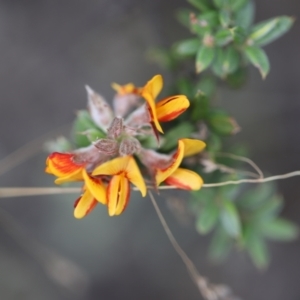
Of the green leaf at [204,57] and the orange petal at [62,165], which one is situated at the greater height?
the green leaf at [204,57]

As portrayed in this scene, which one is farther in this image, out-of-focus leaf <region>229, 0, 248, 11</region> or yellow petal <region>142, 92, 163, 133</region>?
out-of-focus leaf <region>229, 0, 248, 11</region>

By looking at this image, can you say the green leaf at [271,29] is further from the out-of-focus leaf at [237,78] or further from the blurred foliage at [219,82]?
the out-of-focus leaf at [237,78]

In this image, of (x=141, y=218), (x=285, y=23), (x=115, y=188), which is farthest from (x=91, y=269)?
(x=285, y=23)

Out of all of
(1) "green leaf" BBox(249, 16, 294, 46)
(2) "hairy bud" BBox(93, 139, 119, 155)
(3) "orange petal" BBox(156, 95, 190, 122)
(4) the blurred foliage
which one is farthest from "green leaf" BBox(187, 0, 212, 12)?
(2) "hairy bud" BBox(93, 139, 119, 155)

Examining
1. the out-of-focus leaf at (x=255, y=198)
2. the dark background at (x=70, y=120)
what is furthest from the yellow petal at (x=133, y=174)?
the dark background at (x=70, y=120)

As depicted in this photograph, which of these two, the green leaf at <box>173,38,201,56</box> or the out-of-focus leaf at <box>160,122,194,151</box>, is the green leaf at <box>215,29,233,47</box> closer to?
the green leaf at <box>173,38,201,56</box>

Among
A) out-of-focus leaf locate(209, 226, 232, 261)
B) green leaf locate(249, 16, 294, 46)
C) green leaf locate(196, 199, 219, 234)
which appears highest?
green leaf locate(249, 16, 294, 46)

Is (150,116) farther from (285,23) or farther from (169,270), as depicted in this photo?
(169,270)
